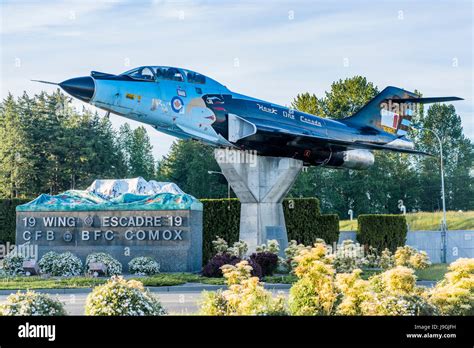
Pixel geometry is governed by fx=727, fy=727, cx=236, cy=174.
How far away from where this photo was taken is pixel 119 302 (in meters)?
11.2

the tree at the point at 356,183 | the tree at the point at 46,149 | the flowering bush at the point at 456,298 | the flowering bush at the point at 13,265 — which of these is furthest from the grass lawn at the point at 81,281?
the tree at the point at 356,183

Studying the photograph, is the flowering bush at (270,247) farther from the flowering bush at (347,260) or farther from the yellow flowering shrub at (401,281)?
the yellow flowering shrub at (401,281)

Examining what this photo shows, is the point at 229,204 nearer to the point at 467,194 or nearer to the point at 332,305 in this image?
the point at 332,305

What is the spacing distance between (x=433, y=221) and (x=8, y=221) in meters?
31.4

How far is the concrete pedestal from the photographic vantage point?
29.0 m

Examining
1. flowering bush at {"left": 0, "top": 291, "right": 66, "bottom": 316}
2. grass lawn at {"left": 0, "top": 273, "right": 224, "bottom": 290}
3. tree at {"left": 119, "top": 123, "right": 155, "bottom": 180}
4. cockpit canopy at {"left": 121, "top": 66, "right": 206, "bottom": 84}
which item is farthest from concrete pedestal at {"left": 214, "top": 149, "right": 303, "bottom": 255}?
tree at {"left": 119, "top": 123, "right": 155, "bottom": 180}

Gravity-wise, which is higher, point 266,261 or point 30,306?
point 30,306

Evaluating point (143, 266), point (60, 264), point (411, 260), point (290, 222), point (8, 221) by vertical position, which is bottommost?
point (411, 260)

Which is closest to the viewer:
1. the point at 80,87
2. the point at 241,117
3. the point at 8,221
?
the point at 80,87

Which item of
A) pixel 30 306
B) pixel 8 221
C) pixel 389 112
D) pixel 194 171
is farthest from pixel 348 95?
pixel 30 306

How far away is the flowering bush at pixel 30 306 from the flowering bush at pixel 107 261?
1639 centimetres

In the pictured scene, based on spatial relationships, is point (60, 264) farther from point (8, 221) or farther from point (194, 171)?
point (194, 171)
